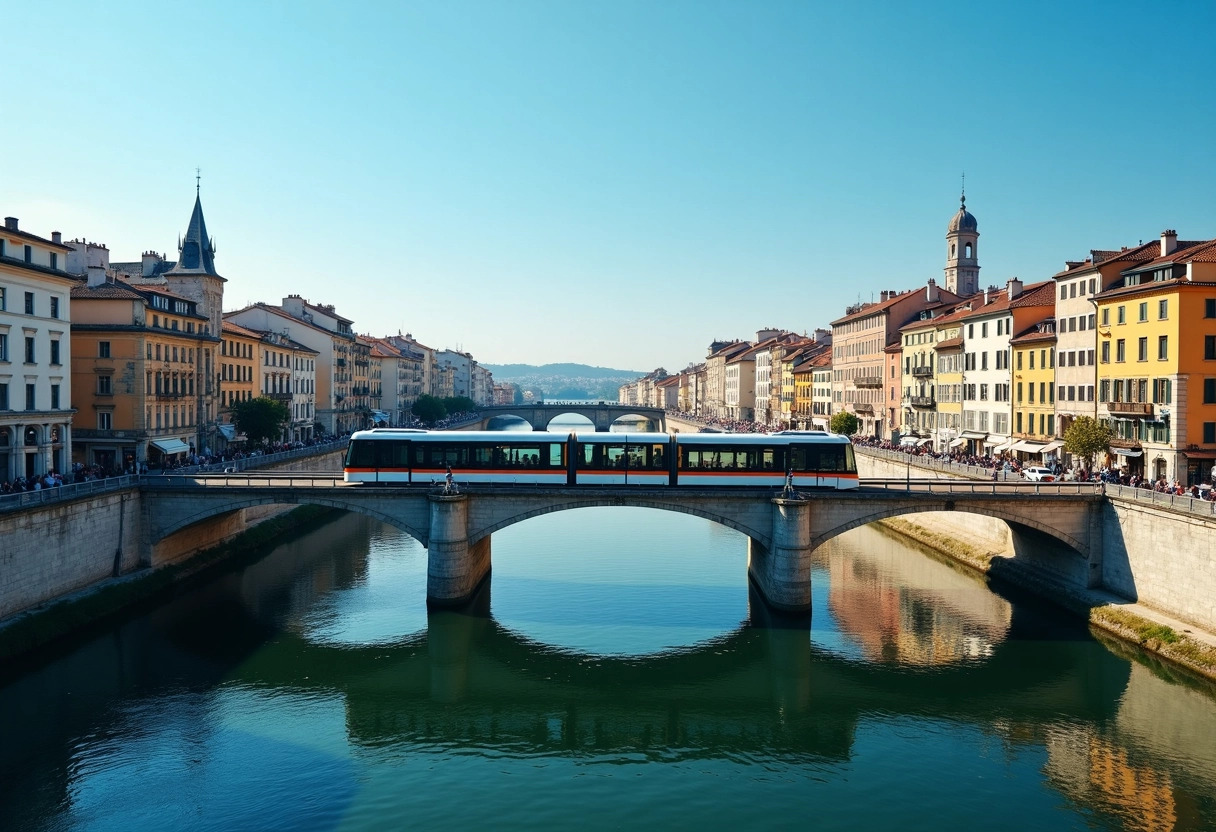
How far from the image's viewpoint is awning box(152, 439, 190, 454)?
6600cm

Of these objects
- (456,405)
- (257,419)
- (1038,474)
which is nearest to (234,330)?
(257,419)

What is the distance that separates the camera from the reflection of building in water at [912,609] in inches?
1638

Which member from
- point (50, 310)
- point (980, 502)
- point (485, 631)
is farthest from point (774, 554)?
point (50, 310)

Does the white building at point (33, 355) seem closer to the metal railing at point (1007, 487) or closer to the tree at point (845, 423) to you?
the metal railing at point (1007, 487)

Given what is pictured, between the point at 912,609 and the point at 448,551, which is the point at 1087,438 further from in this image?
the point at 448,551

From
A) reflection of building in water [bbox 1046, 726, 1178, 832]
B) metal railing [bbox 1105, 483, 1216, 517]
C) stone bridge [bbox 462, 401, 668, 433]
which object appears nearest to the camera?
reflection of building in water [bbox 1046, 726, 1178, 832]

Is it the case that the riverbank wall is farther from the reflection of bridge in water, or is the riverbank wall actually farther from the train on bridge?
the train on bridge

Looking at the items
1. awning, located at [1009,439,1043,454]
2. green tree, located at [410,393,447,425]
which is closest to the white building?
awning, located at [1009,439,1043,454]

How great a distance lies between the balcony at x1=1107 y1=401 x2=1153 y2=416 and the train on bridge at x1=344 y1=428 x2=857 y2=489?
19.3 metres

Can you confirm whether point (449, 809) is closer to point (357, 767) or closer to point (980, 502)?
point (357, 767)

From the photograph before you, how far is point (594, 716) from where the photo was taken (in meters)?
34.6

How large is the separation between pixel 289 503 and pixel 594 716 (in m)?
21.2

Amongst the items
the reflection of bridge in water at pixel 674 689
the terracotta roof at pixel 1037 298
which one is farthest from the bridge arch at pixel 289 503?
the terracotta roof at pixel 1037 298

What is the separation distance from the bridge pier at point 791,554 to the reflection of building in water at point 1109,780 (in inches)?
555
